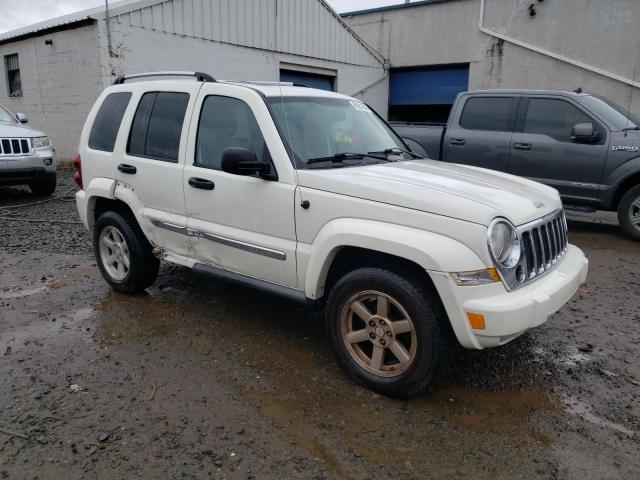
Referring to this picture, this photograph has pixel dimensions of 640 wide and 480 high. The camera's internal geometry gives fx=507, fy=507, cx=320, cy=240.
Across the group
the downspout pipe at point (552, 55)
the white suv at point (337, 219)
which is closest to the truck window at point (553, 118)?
the white suv at point (337, 219)

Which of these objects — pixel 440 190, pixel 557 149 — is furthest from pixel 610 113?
pixel 440 190

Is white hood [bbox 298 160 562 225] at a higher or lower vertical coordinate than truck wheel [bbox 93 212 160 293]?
higher

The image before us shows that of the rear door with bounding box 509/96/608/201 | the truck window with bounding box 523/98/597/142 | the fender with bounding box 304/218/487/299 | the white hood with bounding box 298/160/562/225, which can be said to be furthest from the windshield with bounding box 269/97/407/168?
the truck window with bounding box 523/98/597/142

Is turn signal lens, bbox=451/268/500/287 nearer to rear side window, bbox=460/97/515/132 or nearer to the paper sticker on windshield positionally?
the paper sticker on windshield

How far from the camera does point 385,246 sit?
2848mm

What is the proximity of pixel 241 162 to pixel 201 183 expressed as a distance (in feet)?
2.16

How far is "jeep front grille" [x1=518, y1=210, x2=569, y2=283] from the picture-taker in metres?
2.95

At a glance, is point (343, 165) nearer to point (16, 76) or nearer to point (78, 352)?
point (78, 352)

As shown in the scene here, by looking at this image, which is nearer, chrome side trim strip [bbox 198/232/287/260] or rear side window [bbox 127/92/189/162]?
chrome side trim strip [bbox 198/232/287/260]

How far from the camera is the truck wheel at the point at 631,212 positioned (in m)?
6.75

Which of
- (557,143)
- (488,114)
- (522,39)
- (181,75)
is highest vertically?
(522,39)

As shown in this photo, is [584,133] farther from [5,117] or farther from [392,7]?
[392,7]

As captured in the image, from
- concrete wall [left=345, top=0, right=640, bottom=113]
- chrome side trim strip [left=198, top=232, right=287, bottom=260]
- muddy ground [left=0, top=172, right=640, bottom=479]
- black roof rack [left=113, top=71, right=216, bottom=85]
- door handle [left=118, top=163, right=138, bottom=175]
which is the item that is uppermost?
concrete wall [left=345, top=0, right=640, bottom=113]

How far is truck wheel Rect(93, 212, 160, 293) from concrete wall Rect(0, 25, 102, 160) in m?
7.90
